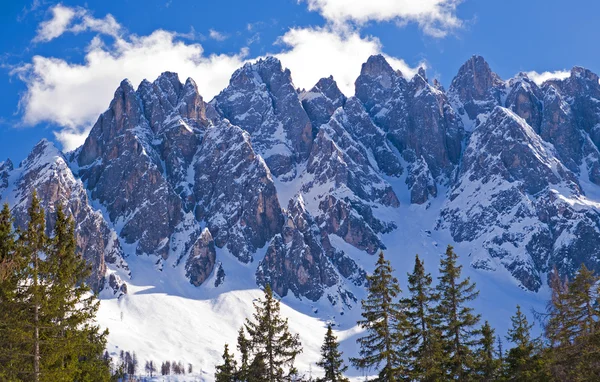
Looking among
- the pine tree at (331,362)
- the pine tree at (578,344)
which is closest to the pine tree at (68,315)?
the pine tree at (331,362)

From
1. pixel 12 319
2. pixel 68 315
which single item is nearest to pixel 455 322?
pixel 68 315

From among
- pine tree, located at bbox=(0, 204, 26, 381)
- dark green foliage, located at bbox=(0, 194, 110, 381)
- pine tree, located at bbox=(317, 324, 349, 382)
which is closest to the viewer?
pine tree, located at bbox=(0, 204, 26, 381)

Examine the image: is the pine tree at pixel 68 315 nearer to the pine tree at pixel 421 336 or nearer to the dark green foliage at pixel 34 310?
the dark green foliage at pixel 34 310

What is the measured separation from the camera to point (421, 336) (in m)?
37.1

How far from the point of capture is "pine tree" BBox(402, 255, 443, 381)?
35.6 m

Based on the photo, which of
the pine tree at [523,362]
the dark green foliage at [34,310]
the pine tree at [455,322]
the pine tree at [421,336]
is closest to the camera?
the dark green foliage at [34,310]

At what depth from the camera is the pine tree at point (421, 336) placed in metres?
35.6

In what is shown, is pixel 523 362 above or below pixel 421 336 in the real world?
below

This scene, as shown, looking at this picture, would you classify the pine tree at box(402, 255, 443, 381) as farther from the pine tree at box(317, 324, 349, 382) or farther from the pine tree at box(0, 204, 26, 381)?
the pine tree at box(0, 204, 26, 381)

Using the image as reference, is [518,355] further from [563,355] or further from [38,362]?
[38,362]

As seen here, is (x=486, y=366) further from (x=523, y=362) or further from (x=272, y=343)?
(x=272, y=343)

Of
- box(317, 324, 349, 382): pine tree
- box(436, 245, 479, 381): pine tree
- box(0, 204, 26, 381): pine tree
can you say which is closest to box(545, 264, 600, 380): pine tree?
box(436, 245, 479, 381): pine tree

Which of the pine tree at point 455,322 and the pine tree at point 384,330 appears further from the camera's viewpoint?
the pine tree at point 455,322

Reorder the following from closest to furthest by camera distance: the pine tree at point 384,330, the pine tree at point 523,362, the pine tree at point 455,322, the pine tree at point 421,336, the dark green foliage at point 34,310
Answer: the dark green foliage at point 34,310 < the pine tree at point 384,330 < the pine tree at point 421,336 < the pine tree at point 455,322 < the pine tree at point 523,362
